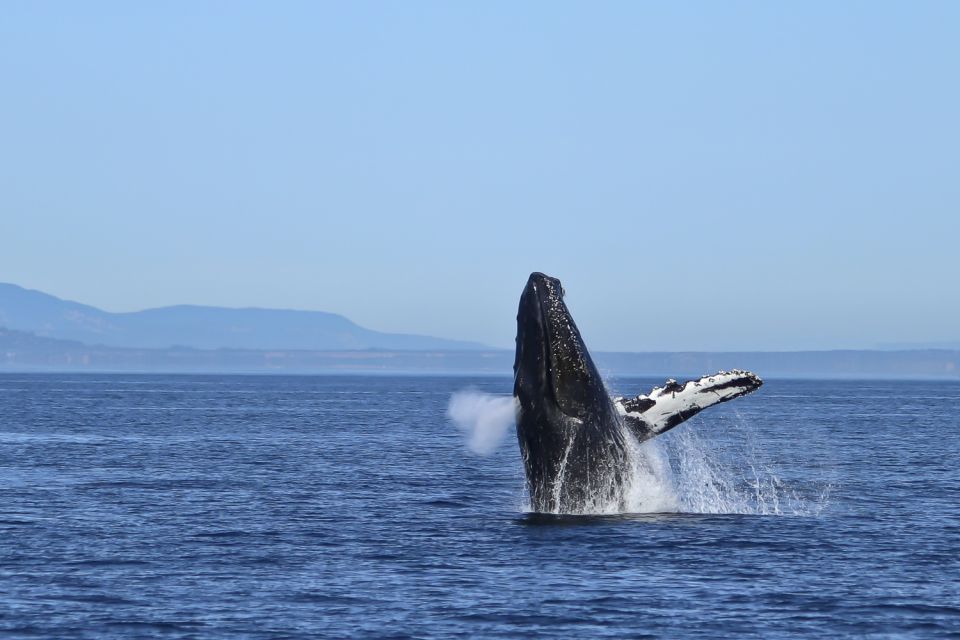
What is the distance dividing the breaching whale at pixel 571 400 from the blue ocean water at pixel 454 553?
1131 mm

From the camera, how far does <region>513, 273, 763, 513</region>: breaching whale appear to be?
19703mm

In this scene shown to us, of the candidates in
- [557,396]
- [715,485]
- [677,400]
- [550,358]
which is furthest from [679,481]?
[550,358]

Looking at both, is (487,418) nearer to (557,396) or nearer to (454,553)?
(557,396)

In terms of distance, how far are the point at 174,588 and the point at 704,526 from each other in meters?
8.75

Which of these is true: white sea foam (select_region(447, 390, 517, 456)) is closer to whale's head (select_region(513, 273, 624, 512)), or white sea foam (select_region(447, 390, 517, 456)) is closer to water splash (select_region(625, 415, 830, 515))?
whale's head (select_region(513, 273, 624, 512))

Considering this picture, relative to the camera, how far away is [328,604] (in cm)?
1680

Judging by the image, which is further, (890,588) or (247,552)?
(247,552)

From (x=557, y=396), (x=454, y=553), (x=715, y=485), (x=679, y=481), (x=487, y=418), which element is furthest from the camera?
(x=679, y=481)

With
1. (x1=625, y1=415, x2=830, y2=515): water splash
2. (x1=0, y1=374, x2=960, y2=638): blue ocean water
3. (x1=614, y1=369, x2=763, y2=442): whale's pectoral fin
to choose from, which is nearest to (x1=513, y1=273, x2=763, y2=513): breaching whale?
(x1=614, y1=369, x2=763, y2=442): whale's pectoral fin

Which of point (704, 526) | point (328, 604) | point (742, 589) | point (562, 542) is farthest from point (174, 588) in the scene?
Answer: point (704, 526)

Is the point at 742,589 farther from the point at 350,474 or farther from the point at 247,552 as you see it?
the point at 350,474

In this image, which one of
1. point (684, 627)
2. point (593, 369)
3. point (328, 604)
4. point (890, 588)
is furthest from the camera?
point (593, 369)

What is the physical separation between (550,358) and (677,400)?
6.11 ft

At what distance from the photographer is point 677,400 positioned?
787 inches
